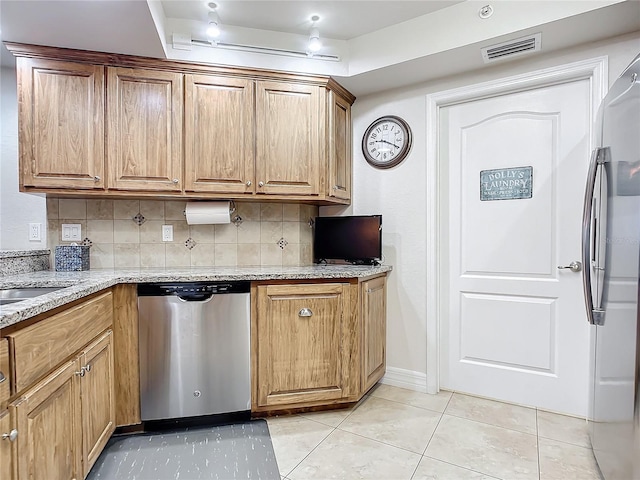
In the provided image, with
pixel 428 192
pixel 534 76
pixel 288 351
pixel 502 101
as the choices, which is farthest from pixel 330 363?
pixel 534 76

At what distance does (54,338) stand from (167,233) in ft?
4.46

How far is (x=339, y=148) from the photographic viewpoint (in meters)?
2.68

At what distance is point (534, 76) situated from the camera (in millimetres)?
2197

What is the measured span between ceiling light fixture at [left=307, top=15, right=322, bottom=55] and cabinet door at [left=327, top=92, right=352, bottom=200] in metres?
0.33

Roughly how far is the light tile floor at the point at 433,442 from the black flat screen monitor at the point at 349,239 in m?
1.00

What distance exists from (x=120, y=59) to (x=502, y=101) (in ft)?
7.98

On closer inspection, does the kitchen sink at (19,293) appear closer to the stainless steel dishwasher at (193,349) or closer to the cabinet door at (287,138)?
the stainless steel dishwasher at (193,349)

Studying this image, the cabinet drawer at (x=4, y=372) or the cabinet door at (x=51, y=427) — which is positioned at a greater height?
the cabinet drawer at (x=4, y=372)

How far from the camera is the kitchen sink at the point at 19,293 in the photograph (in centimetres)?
163

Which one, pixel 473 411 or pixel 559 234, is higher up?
pixel 559 234

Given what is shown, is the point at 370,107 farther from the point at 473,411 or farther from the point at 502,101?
the point at 473,411

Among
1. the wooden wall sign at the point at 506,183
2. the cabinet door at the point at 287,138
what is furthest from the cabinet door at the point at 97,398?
the wooden wall sign at the point at 506,183

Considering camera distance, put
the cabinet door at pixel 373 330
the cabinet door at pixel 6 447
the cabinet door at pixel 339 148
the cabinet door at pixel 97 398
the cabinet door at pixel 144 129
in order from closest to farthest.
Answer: the cabinet door at pixel 6 447, the cabinet door at pixel 97 398, the cabinet door at pixel 144 129, the cabinet door at pixel 373 330, the cabinet door at pixel 339 148

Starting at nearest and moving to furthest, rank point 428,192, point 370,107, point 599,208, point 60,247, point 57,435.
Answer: point 57,435
point 599,208
point 60,247
point 428,192
point 370,107
